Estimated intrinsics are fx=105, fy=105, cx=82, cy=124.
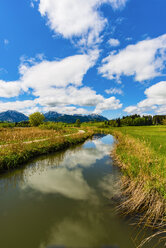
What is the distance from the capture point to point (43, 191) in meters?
7.93

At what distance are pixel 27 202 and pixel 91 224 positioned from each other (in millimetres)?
4230

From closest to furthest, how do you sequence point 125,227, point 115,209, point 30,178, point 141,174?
point 125,227 → point 115,209 → point 141,174 → point 30,178

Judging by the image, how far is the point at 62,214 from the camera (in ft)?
19.3

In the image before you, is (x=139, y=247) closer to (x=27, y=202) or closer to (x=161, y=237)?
(x=161, y=237)

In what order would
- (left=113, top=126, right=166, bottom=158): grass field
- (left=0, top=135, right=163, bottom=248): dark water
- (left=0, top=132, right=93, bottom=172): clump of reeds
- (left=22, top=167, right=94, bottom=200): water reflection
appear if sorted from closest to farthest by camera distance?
(left=0, top=135, right=163, bottom=248): dark water
(left=22, top=167, right=94, bottom=200): water reflection
(left=0, top=132, right=93, bottom=172): clump of reeds
(left=113, top=126, right=166, bottom=158): grass field

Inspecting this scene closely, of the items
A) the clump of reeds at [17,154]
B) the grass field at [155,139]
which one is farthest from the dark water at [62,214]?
the grass field at [155,139]

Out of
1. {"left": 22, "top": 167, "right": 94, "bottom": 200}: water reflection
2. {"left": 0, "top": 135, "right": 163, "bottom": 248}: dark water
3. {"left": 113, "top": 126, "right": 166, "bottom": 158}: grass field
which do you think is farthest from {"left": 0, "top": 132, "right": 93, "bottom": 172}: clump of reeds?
{"left": 113, "top": 126, "right": 166, "bottom": 158}: grass field

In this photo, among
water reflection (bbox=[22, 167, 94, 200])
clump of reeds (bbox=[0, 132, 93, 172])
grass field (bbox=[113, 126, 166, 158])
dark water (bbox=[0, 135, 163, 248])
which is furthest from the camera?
grass field (bbox=[113, 126, 166, 158])

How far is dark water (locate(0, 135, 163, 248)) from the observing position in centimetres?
450

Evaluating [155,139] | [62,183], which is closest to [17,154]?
[62,183]

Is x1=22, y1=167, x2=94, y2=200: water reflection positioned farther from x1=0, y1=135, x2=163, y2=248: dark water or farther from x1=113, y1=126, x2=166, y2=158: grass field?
x1=113, y1=126, x2=166, y2=158: grass field

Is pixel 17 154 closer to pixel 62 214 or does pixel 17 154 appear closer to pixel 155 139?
pixel 62 214

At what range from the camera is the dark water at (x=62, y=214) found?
450 cm

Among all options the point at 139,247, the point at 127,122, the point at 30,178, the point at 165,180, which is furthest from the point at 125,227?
the point at 127,122
